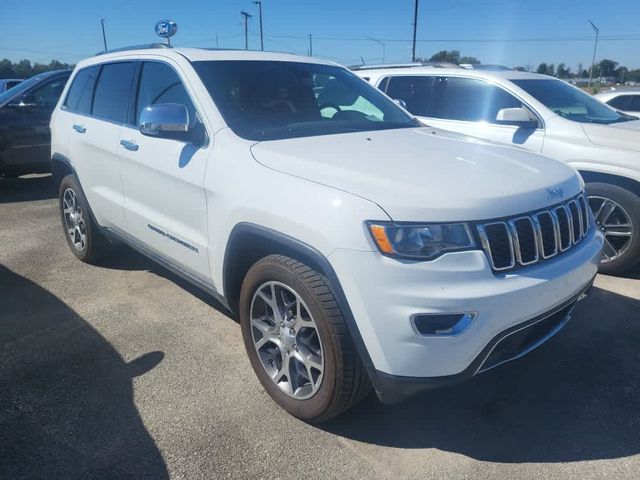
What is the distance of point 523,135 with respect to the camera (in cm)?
522

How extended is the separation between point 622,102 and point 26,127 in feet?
32.6

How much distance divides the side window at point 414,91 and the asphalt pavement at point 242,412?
3.04 metres

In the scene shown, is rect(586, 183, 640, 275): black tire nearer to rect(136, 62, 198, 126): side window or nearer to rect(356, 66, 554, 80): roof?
rect(356, 66, 554, 80): roof

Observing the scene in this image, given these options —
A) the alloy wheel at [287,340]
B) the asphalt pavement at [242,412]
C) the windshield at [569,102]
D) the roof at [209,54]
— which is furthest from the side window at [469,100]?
the alloy wheel at [287,340]

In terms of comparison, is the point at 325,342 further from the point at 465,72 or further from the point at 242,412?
the point at 465,72

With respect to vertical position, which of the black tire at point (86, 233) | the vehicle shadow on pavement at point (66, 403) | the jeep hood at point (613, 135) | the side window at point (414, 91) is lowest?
the vehicle shadow on pavement at point (66, 403)

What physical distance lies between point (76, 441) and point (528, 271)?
7.53 feet

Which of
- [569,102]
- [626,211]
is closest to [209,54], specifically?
[626,211]

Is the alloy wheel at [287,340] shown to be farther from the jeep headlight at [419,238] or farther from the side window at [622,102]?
the side window at [622,102]

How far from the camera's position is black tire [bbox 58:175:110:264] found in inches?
184

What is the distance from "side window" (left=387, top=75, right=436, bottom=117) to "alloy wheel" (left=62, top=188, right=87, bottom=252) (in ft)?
12.3

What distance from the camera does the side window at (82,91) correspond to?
15.3 feet

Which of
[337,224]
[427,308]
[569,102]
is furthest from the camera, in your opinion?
[569,102]

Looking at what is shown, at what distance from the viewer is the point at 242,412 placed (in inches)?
112
